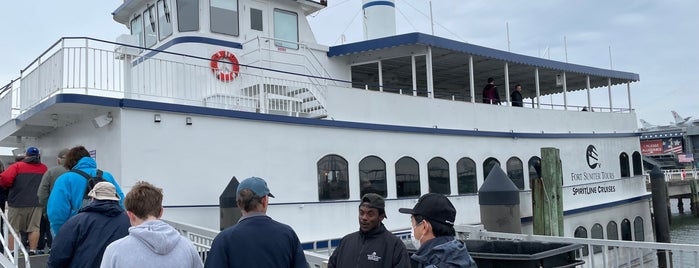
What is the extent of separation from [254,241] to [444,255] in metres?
1.15

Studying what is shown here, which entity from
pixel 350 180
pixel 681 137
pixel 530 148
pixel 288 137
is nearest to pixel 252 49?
pixel 288 137

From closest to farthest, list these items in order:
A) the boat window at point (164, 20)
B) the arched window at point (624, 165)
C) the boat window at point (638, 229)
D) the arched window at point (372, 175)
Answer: the arched window at point (372, 175) < the boat window at point (164, 20) < the boat window at point (638, 229) < the arched window at point (624, 165)

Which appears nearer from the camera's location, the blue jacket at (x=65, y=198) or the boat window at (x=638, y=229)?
the blue jacket at (x=65, y=198)

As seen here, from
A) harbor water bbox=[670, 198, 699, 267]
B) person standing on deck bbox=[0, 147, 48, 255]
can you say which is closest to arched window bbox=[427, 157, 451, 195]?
person standing on deck bbox=[0, 147, 48, 255]

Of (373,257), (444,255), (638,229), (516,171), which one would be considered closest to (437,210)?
(444,255)

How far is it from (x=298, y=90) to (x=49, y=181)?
16.2 feet

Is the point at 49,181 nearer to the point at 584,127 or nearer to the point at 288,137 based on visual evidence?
the point at 288,137

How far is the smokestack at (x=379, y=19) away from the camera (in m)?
14.7

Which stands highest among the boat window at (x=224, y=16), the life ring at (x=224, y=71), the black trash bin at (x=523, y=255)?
the boat window at (x=224, y=16)

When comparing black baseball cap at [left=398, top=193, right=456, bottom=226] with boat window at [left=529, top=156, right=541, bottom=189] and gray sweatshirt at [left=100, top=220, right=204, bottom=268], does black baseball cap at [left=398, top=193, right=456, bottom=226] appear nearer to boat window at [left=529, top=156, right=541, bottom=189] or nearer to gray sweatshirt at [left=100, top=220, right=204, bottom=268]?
gray sweatshirt at [left=100, top=220, right=204, bottom=268]

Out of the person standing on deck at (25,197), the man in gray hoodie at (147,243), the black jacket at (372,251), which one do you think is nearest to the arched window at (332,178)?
the person standing on deck at (25,197)

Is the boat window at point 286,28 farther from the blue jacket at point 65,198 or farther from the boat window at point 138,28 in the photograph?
the blue jacket at point 65,198

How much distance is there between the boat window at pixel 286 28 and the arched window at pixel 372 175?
314 centimetres

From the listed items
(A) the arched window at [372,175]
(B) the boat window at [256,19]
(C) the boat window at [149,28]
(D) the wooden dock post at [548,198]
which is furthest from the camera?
(D) the wooden dock post at [548,198]
